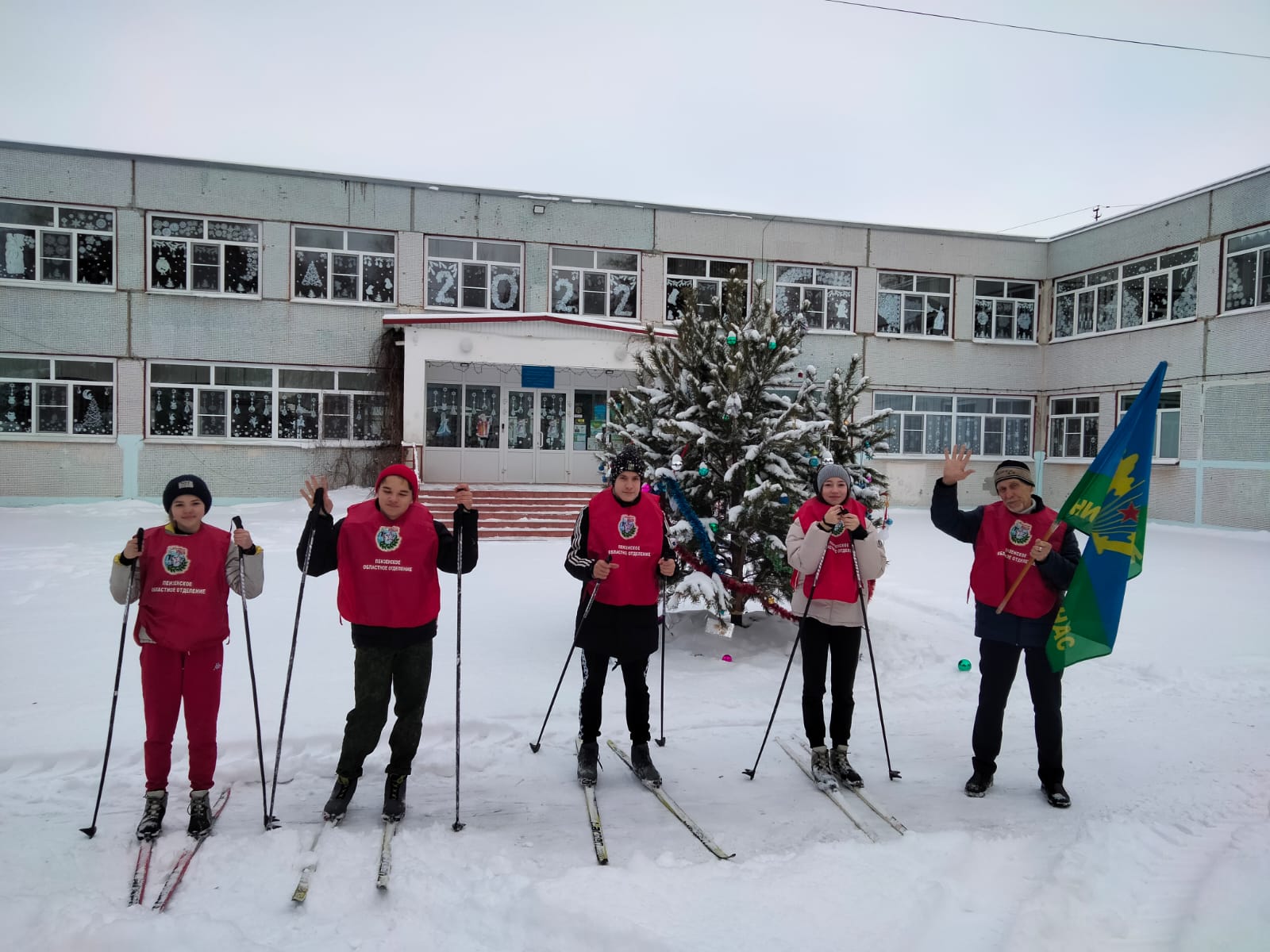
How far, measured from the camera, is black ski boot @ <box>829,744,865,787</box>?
164 inches

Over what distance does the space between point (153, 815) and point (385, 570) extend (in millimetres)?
1424

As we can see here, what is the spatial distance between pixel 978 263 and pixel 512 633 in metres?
18.6

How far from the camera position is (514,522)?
A: 555 inches

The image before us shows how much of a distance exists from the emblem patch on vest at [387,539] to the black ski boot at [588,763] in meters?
1.51

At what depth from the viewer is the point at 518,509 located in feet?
48.6

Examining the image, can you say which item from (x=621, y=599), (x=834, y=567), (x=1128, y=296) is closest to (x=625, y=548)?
(x=621, y=599)

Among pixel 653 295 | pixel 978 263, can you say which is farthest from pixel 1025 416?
pixel 653 295

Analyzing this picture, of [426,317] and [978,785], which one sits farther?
[426,317]

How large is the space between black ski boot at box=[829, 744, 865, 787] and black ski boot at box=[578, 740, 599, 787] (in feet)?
4.16

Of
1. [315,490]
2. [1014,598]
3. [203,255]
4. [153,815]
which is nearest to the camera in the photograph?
[153,815]

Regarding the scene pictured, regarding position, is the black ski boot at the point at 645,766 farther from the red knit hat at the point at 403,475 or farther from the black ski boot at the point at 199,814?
the black ski boot at the point at 199,814

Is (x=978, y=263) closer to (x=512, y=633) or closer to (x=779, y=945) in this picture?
(x=512, y=633)

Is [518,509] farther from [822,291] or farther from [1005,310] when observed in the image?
[1005,310]

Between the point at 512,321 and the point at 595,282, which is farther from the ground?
the point at 595,282
